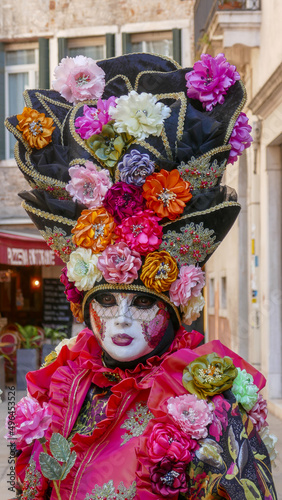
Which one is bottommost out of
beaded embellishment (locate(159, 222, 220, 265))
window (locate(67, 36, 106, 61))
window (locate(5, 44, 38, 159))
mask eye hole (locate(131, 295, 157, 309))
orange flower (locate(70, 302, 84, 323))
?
orange flower (locate(70, 302, 84, 323))

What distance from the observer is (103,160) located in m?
3.12

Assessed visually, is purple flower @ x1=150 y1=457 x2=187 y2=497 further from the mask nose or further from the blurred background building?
the blurred background building

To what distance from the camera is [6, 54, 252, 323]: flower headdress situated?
3.04 m

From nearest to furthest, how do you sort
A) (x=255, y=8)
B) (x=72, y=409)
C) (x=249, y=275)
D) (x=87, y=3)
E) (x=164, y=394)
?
(x=164, y=394), (x=72, y=409), (x=255, y=8), (x=249, y=275), (x=87, y=3)

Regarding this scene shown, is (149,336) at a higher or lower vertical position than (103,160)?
lower

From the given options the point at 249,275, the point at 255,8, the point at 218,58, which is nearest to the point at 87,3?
the point at 255,8

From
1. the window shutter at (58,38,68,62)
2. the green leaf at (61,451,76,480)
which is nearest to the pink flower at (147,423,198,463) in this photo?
the green leaf at (61,451,76,480)

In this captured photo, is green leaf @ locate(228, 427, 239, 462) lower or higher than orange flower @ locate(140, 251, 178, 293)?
lower

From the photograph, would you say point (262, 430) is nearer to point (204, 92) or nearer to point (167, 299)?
point (167, 299)

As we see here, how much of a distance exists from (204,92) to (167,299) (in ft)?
2.65

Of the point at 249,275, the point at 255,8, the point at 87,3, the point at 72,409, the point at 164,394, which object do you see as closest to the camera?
the point at 164,394

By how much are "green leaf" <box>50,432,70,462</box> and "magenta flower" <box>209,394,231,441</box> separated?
0.50 meters

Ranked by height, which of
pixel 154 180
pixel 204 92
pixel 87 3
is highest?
pixel 87 3

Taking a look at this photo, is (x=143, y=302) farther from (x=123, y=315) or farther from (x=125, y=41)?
(x=125, y=41)
